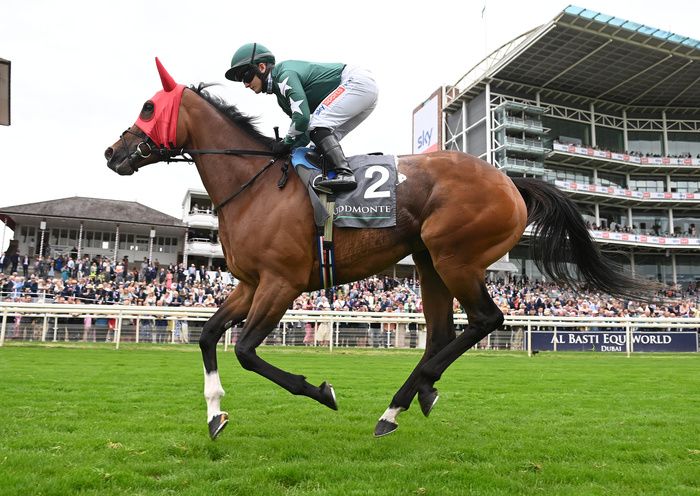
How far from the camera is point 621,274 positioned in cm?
529

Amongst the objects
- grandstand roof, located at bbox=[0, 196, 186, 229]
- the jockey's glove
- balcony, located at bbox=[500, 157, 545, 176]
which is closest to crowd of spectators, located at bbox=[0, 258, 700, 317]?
the jockey's glove

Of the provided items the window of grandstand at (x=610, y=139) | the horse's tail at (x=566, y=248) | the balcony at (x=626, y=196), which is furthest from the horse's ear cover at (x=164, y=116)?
the window of grandstand at (x=610, y=139)

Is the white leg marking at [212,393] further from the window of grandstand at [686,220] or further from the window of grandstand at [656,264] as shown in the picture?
the window of grandstand at [686,220]

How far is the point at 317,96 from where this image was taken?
4965 millimetres

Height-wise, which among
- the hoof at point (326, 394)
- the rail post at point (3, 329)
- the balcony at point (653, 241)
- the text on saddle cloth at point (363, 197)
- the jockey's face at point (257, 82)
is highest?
the balcony at point (653, 241)

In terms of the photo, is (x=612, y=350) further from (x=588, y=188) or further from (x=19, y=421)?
(x=588, y=188)

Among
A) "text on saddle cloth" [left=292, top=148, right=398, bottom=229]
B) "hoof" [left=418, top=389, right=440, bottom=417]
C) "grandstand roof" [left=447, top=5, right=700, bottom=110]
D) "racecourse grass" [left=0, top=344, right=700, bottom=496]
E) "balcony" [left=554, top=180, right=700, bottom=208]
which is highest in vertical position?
"grandstand roof" [left=447, top=5, right=700, bottom=110]

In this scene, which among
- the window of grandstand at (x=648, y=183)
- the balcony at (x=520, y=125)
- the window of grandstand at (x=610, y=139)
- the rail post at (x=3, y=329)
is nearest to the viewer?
the rail post at (x=3, y=329)

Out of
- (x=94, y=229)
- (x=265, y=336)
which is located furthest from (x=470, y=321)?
(x=94, y=229)

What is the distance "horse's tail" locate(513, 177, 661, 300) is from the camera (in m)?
5.25

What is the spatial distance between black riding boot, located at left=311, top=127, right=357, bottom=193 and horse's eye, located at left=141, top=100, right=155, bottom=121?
1.42 metres

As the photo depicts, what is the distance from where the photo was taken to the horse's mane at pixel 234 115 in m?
4.92

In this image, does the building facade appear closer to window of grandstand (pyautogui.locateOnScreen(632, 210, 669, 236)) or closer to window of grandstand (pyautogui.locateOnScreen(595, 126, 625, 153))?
window of grandstand (pyautogui.locateOnScreen(595, 126, 625, 153))

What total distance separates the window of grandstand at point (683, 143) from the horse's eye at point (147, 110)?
5752cm
